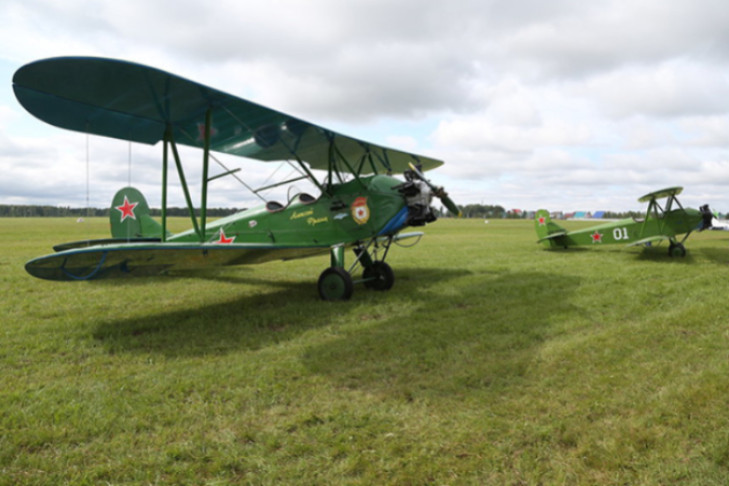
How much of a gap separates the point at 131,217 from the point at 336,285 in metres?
6.16

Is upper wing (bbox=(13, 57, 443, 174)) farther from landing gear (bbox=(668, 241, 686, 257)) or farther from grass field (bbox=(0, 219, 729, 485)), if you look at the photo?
landing gear (bbox=(668, 241, 686, 257))

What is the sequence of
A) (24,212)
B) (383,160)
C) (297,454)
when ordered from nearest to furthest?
(297,454) < (383,160) < (24,212)

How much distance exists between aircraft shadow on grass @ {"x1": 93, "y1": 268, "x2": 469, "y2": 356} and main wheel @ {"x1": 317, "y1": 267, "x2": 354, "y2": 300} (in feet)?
0.68

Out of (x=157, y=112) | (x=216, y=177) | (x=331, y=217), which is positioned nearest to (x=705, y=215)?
(x=331, y=217)

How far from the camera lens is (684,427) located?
9.32 feet

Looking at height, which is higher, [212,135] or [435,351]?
[212,135]

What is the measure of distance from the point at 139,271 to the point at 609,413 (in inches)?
225

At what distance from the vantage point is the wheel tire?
838cm

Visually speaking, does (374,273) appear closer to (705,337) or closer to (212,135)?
(212,135)

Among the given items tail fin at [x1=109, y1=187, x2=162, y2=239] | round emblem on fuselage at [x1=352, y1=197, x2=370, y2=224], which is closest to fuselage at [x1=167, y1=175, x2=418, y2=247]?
round emblem on fuselage at [x1=352, y1=197, x2=370, y2=224]

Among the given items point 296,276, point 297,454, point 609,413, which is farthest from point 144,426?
point 296,276

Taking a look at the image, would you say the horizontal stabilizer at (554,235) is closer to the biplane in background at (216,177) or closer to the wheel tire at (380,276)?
the biplane in background at (216,177)

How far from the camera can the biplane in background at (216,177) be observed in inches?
198

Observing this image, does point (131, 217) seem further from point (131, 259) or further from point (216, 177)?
point (131, 259)
